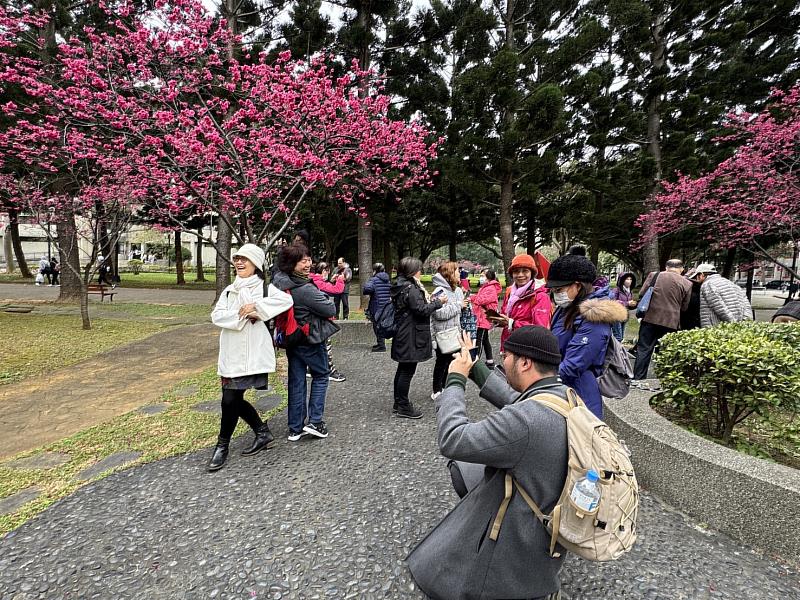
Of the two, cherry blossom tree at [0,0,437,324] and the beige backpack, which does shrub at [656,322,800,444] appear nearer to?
the beige backpack

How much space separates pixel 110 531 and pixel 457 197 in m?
18.6

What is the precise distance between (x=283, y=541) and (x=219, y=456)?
1140 mm

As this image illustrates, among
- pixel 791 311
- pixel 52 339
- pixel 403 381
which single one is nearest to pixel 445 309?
pixel 403 381

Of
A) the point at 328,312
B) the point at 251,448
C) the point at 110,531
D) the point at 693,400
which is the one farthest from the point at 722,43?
the point at 110,531

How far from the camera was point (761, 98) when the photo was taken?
45.7ft

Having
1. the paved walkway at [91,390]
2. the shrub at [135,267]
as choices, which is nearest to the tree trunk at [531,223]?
the paved walkway at [91,390]

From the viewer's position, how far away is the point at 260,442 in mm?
3527

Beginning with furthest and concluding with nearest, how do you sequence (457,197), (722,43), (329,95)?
(457,197), (722,43), (329,95)

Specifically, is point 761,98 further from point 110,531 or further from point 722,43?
point 110,531

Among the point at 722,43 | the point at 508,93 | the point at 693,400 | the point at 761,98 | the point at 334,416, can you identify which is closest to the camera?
the point at 693,400

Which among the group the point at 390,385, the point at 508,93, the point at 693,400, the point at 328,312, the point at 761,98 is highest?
the point at 761,98

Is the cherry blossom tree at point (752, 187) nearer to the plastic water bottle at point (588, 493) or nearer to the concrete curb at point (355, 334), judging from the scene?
the concrete curb at point (355, 334)

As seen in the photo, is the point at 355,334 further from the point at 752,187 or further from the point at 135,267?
the point at 135,267

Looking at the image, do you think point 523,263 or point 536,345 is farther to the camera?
point 523,263
